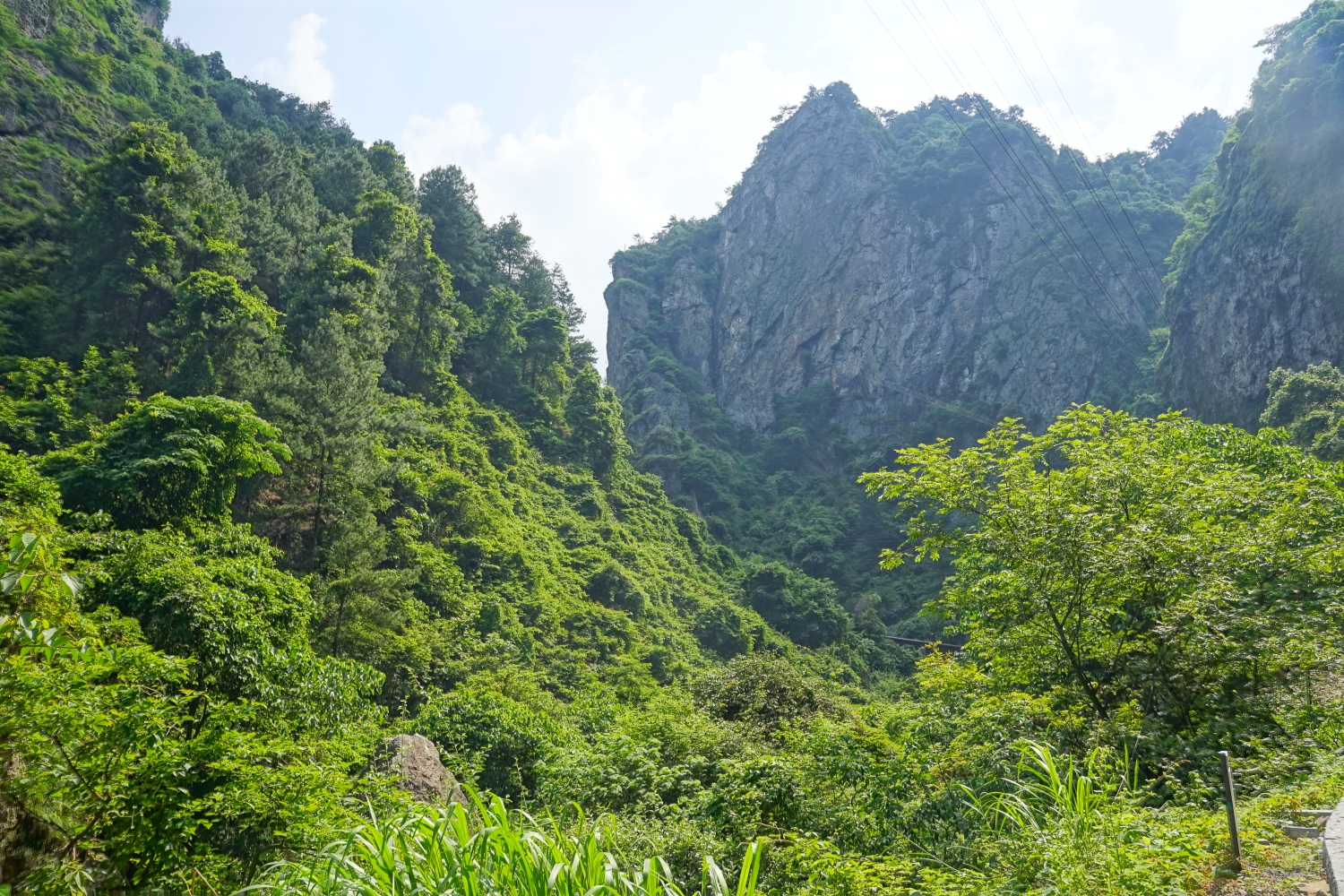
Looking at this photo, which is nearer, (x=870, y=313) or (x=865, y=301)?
(x=870, y=313)

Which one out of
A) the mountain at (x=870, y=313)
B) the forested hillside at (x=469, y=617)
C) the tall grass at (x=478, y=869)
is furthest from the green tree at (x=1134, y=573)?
the mountain at (x=870, y=313)

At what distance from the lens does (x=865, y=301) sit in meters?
58.2

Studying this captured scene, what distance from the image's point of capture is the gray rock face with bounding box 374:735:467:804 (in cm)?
820

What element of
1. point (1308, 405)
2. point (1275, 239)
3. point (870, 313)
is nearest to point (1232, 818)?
point (1308, 405)

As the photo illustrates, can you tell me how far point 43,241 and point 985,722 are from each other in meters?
25.2

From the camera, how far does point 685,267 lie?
6981 centimetres

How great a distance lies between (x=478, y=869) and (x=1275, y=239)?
38.7 m

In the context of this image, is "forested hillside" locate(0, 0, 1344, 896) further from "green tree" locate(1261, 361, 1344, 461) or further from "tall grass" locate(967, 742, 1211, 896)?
"green tree" locate(1261, 361, 1344, 461)

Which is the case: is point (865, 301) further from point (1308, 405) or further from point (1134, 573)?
point (1134, 573)

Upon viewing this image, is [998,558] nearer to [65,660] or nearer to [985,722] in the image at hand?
[985,722]

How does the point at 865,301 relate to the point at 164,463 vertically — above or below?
above

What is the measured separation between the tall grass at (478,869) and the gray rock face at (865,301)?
155ft

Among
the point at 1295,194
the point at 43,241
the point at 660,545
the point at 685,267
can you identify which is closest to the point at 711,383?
the point at 685,267

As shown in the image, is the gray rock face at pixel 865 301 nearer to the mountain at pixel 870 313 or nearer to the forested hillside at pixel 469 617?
the mountain at pixel 870 313
